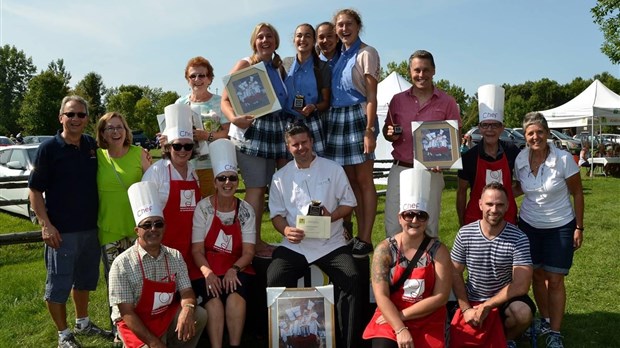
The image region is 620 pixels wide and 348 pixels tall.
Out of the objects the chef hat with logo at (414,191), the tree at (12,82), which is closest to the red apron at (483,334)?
the chef hat with logo at (414,191)

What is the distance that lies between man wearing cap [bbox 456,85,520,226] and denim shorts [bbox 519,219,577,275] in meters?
0.26

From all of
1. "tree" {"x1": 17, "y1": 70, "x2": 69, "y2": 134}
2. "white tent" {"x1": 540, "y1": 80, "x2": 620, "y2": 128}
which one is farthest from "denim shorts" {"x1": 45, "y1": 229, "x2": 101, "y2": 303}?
"tree" {"x1": 17, "y1": 70, "x2": 69, "y2": 134}

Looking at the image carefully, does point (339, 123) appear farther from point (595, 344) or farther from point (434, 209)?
point (595, 344)

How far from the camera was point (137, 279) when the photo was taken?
13.3 feet

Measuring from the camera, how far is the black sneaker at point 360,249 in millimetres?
4943

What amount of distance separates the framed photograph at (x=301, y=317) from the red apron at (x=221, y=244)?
0.46 metres

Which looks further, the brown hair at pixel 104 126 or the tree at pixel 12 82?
the tree at pixel 12 82

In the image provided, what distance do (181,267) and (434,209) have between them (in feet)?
8.06

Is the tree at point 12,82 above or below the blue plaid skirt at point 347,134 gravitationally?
above

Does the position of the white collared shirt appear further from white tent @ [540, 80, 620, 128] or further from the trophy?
white tent @ [540, 80, 620, 128]

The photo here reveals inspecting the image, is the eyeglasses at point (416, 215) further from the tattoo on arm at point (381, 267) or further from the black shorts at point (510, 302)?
the black shorts at point (510, 302)

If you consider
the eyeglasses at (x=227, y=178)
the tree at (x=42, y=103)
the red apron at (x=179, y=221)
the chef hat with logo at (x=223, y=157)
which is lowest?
the red apron at (x=179, y=221)

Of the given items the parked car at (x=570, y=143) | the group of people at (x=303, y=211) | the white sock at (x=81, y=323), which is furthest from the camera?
the parked car at (x=570, y=143)

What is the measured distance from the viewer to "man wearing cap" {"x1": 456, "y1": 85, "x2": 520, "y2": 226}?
194 inches
